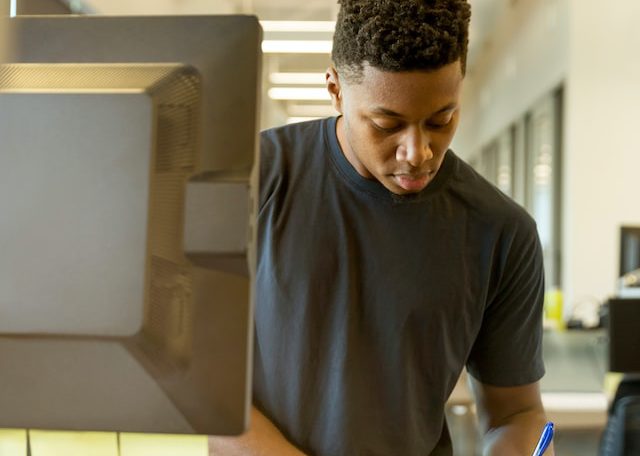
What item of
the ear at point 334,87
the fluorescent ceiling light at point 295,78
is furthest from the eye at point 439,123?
the fluorescent ceiling light at point 295,78

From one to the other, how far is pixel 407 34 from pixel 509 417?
60cm

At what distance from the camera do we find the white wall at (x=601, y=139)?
587 cm

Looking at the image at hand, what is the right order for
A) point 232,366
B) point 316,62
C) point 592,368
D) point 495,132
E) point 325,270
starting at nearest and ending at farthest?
point 232,366, point 325,270, point 592,368, point 316,62, point 495,132

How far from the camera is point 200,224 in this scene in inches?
29.3

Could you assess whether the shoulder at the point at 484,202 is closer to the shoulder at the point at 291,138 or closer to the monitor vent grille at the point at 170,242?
the shoulder at the point at 291,138

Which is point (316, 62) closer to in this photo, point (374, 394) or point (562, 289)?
point (562, 289)

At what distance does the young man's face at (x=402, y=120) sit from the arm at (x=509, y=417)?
376 millimetres

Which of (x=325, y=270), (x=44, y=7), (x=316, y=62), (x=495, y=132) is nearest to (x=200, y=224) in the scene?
(x=325, y=270)

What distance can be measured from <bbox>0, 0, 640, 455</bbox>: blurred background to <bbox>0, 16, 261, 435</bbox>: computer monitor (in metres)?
2.17

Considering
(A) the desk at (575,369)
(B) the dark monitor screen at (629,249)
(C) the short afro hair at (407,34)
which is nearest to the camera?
(C) the short afro hair at (407,34)

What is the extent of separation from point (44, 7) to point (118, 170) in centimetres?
50

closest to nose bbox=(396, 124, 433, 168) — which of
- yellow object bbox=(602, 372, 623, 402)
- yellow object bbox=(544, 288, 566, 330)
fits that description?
yellow object bbox=(602, 372, 623, 402)

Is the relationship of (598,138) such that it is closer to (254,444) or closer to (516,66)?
(516,66)

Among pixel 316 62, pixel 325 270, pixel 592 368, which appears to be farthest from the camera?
pixel 316 62
